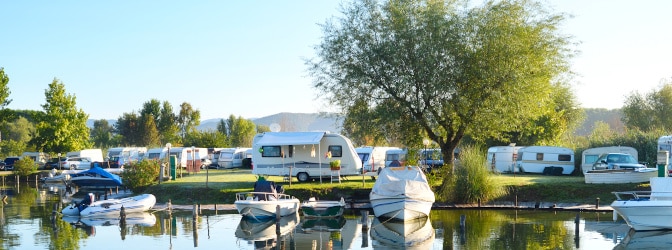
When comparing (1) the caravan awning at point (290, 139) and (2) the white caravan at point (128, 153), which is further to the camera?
(2) the white caravan at point (128, 153)

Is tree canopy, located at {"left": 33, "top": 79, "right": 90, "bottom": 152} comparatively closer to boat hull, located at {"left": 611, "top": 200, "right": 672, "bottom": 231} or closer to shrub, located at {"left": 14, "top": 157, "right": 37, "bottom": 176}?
shrub, located at {"left": 14, "top": 157, "right": 37, "bottom": 176}

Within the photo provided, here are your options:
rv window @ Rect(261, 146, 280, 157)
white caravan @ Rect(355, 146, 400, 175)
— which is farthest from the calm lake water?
white caravan @ Rect(355, 146, 400, 175)

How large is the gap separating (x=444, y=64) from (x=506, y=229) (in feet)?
28.5

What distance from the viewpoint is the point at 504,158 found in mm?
43094

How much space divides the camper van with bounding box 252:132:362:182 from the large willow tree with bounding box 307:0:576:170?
4491 millimetres

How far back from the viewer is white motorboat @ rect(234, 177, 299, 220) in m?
25.5

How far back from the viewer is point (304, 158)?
35.6m

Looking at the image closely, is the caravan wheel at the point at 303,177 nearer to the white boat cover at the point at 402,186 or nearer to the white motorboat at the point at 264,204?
the white motorboat at the point at 264,204

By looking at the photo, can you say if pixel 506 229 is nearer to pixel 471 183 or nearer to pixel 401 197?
pixel 401 197

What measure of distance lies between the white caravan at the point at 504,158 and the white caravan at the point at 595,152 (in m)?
4.50

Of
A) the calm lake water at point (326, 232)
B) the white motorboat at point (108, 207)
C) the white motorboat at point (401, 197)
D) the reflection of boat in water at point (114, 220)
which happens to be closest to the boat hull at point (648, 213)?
the calm lake water at point (326, 232)

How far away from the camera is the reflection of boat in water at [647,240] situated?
65.3ft

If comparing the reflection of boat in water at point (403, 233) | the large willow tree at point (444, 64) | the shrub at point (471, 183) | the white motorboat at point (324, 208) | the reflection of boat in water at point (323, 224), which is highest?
the large willow tree at point (444, 64)

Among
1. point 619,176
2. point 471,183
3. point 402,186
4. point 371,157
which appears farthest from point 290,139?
point 619,176
